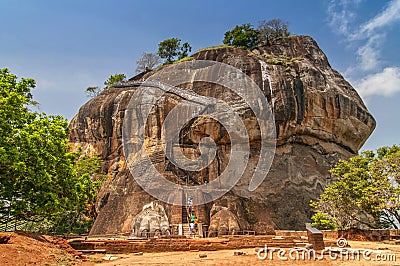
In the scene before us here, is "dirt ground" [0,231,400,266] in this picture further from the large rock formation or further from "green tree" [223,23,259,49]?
"green tree" [223,23,259,49]

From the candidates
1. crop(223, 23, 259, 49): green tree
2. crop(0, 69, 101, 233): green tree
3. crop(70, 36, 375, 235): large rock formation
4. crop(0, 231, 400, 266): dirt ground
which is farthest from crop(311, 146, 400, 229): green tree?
crop(223, 23, 259, 49): green tree

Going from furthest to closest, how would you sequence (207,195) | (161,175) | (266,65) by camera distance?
(266,65)
(161,175)
(207,195)

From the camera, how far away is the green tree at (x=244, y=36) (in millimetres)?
40906


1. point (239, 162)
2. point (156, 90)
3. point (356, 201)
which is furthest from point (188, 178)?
point (356, 201)

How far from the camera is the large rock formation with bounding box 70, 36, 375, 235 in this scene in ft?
87.7

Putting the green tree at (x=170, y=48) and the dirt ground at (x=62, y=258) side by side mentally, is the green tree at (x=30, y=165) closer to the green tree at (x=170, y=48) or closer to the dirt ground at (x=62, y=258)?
the dirt ground at (x=62, y=258)

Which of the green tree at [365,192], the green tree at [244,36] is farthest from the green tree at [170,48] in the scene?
the green tree at [365,192]

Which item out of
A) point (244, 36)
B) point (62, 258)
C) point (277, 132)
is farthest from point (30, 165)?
point (244, 36)

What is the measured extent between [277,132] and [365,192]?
39.4 ft

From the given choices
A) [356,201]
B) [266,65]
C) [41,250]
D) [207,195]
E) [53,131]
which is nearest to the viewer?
[41,250]

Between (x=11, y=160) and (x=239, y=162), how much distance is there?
65.8ft

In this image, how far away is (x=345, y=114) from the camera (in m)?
31.6

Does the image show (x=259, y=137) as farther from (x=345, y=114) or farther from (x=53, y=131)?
(x=53, y=131)

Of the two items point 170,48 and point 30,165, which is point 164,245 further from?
point 170,48
